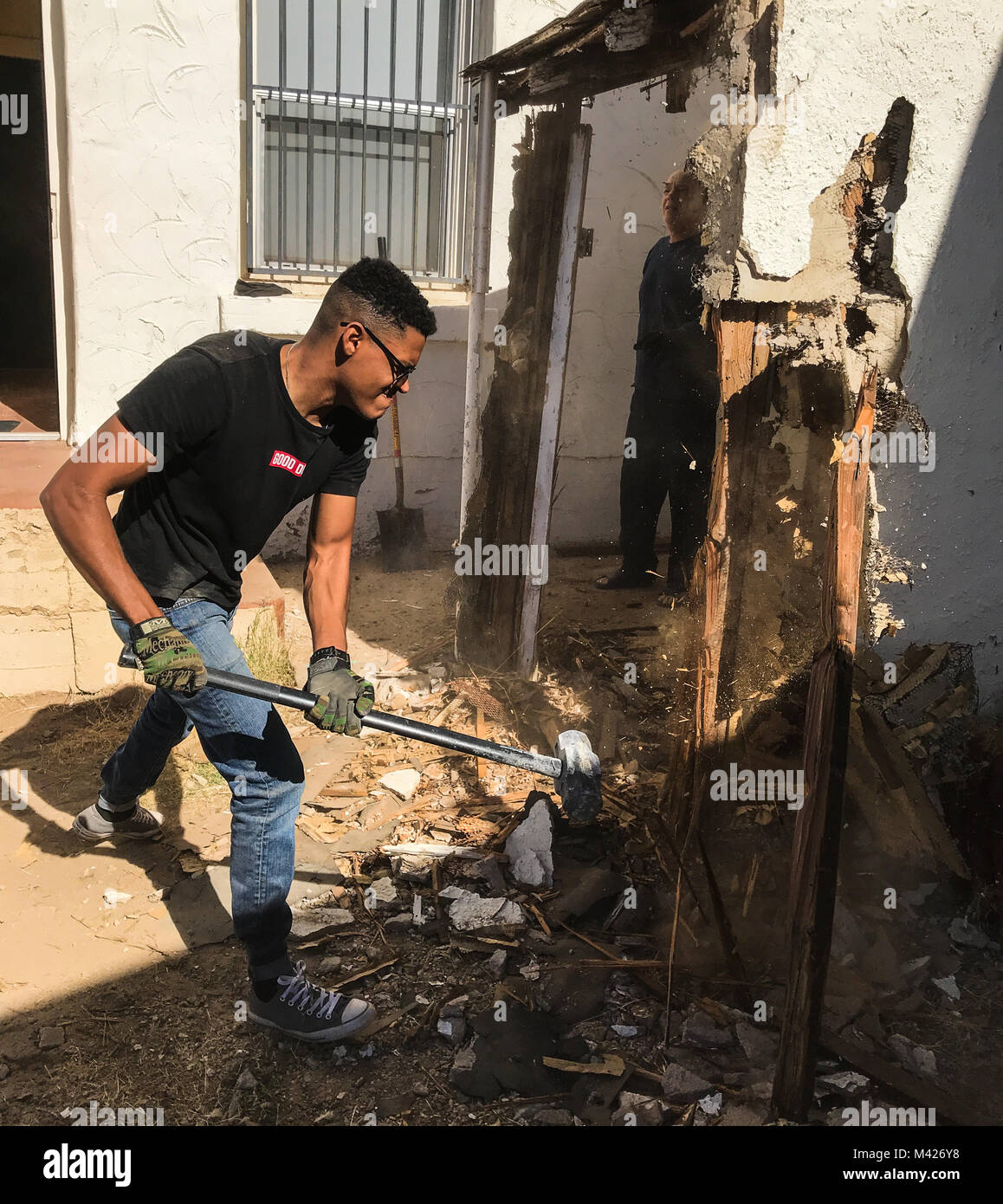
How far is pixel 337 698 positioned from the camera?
2.83 m

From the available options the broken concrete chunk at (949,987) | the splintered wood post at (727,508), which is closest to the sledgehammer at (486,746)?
the splintered wood post at (727,508)

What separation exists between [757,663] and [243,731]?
1.95 metres

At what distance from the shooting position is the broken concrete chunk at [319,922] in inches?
132

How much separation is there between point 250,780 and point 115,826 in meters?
1.41

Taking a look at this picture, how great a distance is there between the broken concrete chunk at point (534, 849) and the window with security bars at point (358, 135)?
4.48 meters

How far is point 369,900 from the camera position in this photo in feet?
11.6

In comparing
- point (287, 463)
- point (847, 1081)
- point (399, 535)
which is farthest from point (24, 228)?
point (847, 1081)

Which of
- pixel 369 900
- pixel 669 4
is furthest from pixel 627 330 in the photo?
pixel 369 900

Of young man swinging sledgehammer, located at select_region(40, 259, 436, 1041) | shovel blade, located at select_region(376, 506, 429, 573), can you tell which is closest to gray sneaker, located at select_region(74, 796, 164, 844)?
young man swinging sledgehammer, located at select_region(40, 259, 436, 1041)

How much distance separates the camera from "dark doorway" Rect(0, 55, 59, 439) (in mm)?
9328

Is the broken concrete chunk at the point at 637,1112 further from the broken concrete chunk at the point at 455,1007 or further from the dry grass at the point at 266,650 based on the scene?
the dry grass at the point at 266,650

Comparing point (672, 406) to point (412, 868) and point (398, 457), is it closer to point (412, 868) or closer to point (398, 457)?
point (398, 457)

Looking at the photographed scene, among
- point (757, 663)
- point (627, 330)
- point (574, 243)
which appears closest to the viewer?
point (757, 663)

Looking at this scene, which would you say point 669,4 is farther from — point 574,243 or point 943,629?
point 943,629
